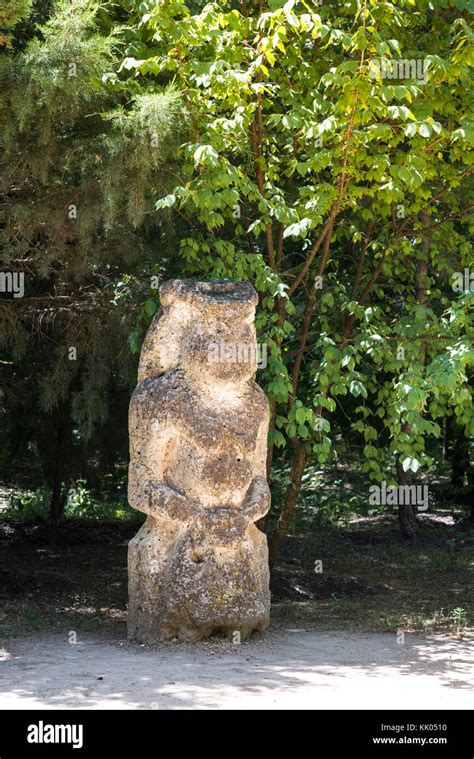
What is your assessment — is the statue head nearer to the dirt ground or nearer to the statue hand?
the statue hand

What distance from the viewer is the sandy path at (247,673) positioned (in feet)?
20.7

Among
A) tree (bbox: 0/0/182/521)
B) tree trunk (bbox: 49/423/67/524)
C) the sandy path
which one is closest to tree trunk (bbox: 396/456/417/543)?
tree trunk (bbox: 49/423/67/524)

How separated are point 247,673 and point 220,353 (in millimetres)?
2412

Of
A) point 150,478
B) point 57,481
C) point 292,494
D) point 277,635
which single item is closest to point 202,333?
point 150,478

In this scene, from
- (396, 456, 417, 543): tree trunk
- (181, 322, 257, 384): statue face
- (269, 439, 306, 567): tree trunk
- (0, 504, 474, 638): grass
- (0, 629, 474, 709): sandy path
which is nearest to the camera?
(0, 629, 474, 709): sandy path

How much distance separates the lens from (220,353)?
802 centimetres

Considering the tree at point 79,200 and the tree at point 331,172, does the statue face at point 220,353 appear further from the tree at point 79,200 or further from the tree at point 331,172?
the tree at point 79,200

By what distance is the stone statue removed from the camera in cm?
789

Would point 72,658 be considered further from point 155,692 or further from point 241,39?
point 241,39

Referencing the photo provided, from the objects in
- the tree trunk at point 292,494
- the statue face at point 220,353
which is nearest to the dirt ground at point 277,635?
the tree trunk at point 292,494

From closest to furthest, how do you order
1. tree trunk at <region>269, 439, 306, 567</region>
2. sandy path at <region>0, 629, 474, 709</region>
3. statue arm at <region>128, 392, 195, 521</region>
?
sandy path at <region>0, 629, 474, 709</region>
statue arm at <region>128, 392, 195, 521</region>
tree trunk at <region>269, 439, 306, 567</region>

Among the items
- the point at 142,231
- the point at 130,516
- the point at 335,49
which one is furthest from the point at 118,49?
the point at 130,516

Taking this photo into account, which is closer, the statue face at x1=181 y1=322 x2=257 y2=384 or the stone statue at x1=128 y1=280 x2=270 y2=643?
the stone statue at x1=128 y1=280 x2=270 y2=643

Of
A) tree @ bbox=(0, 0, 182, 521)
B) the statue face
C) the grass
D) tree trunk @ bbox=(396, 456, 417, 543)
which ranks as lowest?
the grass
